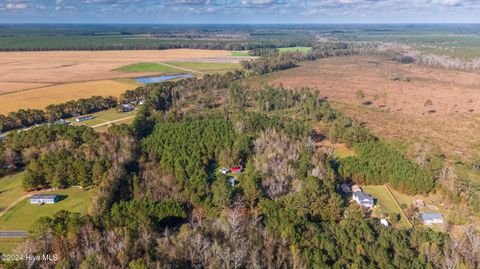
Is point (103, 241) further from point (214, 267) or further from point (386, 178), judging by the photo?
point (386, 178)

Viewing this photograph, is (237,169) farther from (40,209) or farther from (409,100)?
(409,100)

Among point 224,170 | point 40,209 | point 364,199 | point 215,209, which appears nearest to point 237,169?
point 224,170

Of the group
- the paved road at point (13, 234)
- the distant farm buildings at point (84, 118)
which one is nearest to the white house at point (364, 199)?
the paved road at point (13, 234)

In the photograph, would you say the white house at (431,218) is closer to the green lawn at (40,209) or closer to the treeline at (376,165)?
the treeline at (376,165)

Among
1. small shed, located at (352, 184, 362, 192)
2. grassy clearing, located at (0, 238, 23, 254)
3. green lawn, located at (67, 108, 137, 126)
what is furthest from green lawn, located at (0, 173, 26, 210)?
small shed, located at (352, 184, 362, 192)

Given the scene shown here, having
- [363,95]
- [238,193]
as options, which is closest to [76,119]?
[238,193]

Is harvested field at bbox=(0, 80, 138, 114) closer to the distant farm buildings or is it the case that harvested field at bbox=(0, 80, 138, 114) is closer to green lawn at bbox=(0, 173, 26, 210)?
the distant farm buildings
